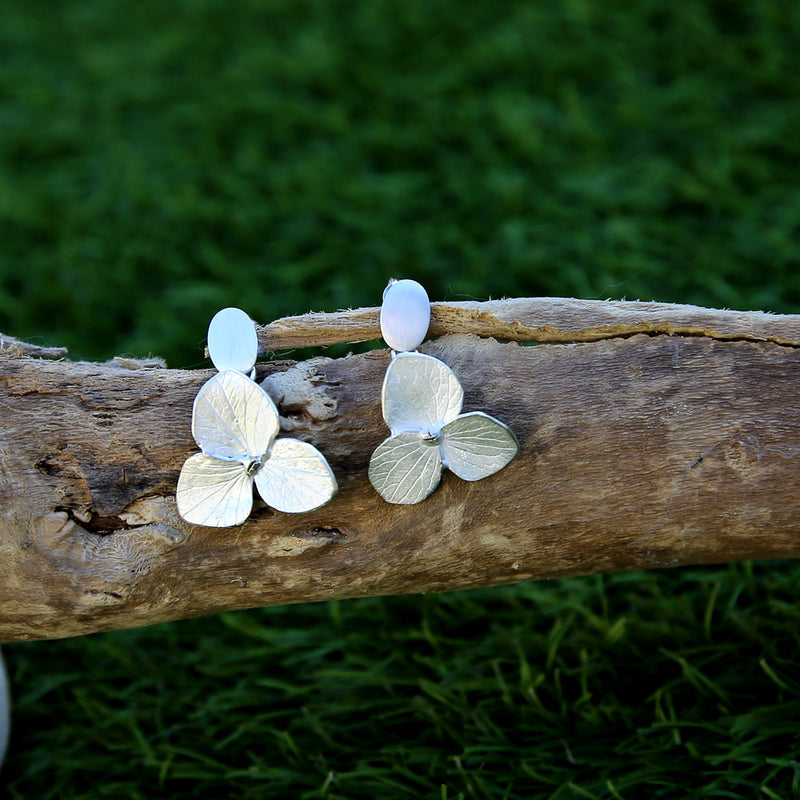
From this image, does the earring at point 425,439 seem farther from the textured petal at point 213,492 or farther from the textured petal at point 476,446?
the textured petal at point 213,492

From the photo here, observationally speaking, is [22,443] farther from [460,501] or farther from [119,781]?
[119,781]

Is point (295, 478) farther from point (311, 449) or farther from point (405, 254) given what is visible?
point (405, 254)

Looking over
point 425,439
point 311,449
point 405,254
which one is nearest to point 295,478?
point 311,449

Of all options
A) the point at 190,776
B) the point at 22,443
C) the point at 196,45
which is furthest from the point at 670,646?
the point at 196,45

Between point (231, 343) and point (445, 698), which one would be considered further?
point (445, 698)

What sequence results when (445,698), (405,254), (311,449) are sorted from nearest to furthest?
1. (311,449)
2. (445,698)
3. (405,254)

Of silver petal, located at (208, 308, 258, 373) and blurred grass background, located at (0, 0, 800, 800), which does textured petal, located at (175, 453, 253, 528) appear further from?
blurred grass background, located at (0, 0, 800, 800)

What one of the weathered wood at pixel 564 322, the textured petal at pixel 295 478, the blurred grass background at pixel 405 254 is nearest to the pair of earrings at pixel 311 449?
the textured petal at pixel 295 478
